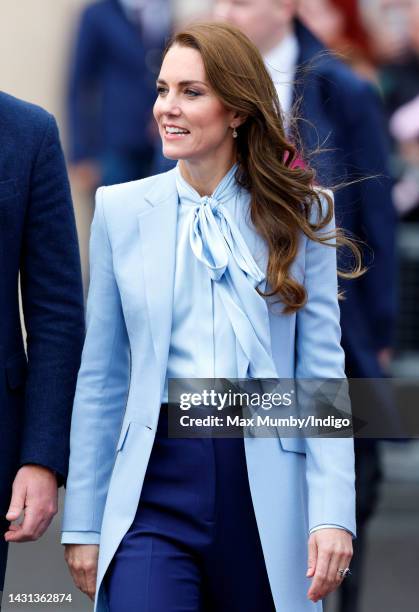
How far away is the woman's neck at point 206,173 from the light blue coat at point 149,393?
2.1 inches

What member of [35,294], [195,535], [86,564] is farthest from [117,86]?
[195,535]

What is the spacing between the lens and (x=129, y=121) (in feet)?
32.7

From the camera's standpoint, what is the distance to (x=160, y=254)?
4.04m

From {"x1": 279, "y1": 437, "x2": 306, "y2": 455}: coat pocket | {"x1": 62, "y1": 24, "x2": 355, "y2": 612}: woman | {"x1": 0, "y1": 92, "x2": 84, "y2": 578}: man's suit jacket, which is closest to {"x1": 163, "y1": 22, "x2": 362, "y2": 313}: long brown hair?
{"x1": 62, "y1": 24, "x2": 355, "y2": 612}: woman

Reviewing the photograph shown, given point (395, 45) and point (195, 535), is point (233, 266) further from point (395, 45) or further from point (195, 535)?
point (395, 45)

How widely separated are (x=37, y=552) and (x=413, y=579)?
157 cm

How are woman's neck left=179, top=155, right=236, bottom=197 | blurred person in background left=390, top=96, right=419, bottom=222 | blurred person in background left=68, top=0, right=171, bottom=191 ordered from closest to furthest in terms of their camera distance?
woman's neck left=179, top=155, right=236, bottom=197 → blurred person in background left=390, top=96, right=419, bottom=222 → blurred person in background left=68, top=0, right=171, bottom=191

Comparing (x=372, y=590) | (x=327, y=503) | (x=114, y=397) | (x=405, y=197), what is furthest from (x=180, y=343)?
(x=405, y=197)

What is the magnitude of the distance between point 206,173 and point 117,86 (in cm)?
599

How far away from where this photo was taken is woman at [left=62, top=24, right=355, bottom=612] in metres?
3.90

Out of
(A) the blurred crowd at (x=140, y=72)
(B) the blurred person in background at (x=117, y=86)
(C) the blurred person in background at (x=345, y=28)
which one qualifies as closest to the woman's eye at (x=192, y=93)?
(C) the blurred person in background at (x=345, y=28)

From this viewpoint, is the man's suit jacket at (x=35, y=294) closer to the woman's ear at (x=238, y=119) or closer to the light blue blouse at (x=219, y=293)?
the light blue blouse at (x=219, y=293)

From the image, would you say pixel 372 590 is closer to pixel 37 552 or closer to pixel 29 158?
pixel 37 552

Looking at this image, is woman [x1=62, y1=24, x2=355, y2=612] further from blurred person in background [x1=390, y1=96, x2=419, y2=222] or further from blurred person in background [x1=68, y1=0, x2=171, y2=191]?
blurred person in background [x1=68, y1=0, x2=171, y2=191]
